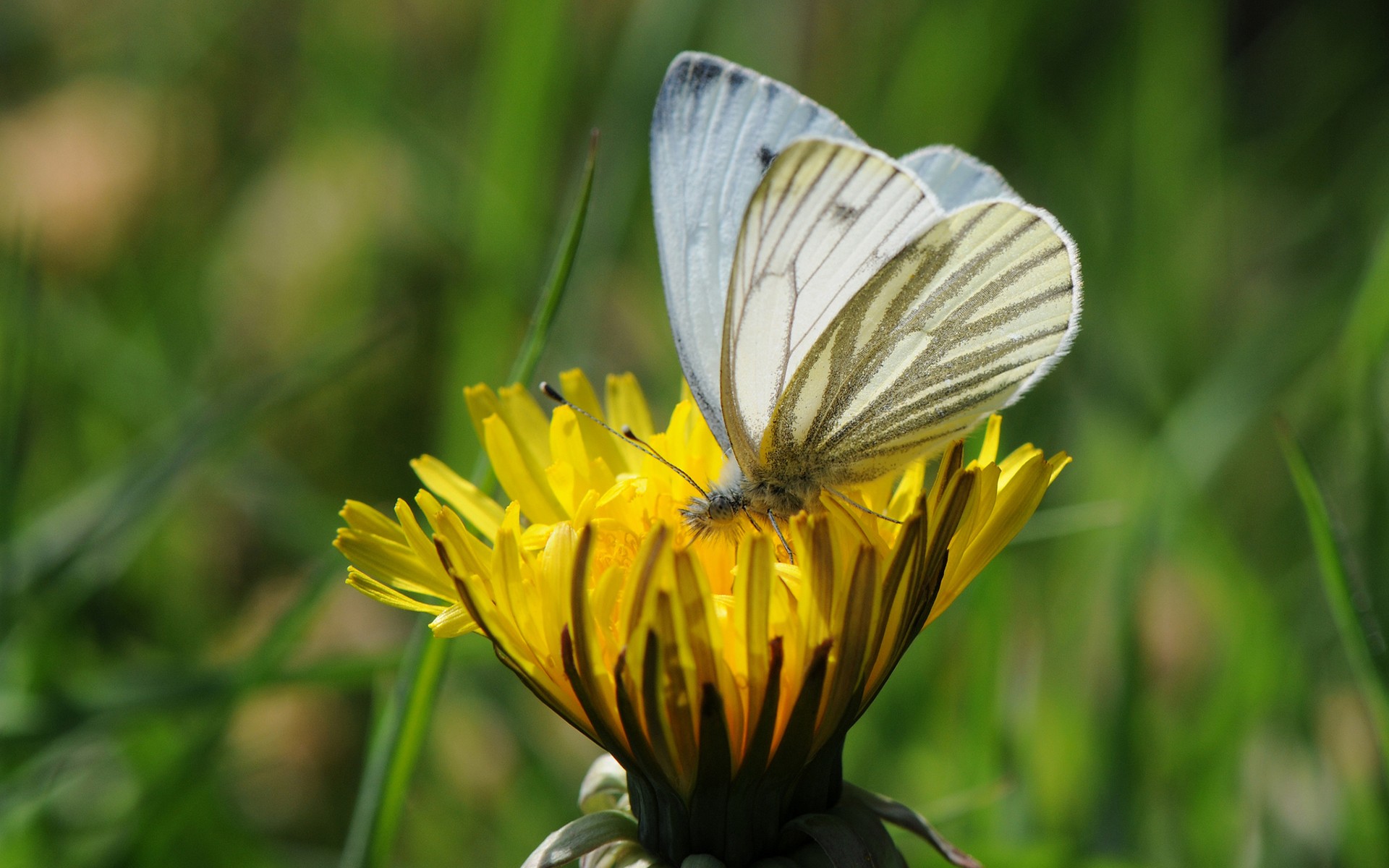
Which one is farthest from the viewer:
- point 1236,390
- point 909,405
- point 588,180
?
point 1236,390

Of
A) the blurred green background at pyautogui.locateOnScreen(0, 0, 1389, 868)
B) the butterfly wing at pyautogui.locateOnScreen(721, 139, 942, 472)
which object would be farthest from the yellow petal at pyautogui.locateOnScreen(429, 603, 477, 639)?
the blurred green background at pyautogui.locateOnScreen(0, 0, 1389, 868)

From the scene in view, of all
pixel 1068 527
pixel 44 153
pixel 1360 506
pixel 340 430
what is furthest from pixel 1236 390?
pixel 44 153

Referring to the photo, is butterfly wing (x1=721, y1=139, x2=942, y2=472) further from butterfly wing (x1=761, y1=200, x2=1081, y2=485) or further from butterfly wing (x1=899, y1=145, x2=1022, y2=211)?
butterfly wing (x1=899, y1=145, x2=1022, y2=211)

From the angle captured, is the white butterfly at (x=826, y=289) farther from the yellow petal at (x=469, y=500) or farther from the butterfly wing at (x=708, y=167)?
the yellow petal at (x=469, y=500)

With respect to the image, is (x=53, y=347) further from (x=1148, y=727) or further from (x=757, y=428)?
(x=1148, y=727)

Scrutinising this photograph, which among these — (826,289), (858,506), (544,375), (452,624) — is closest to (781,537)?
(858,506)
